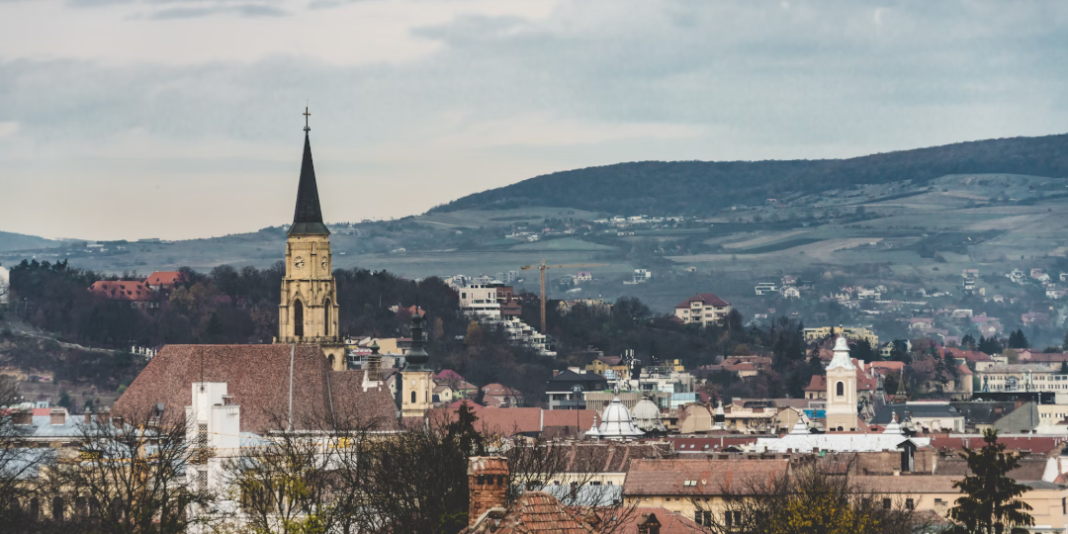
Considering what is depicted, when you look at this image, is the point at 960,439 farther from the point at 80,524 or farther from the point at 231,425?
the point at 80,524

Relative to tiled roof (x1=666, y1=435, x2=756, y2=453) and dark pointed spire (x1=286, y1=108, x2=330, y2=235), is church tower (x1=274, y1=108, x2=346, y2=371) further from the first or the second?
tiled roof (x1=666, y1=435, x2=756, y2=453)

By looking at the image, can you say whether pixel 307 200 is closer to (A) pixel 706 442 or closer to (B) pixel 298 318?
(B) pixel 298 318

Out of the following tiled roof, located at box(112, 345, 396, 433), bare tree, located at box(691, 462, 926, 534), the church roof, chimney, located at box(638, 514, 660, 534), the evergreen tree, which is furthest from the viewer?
the church roof

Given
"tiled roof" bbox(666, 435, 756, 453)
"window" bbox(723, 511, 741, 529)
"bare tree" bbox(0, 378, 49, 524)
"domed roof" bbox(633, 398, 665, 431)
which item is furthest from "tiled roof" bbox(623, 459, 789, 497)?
"domed roof" bbox(633, 398, 665, 431)

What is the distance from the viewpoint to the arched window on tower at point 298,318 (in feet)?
425

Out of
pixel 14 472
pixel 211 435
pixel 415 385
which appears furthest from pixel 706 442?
pixel 14 472

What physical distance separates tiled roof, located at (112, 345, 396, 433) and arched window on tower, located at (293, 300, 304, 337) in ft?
51.9

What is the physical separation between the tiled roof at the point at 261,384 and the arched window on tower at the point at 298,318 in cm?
1583

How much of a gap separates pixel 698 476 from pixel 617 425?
58.9 metres

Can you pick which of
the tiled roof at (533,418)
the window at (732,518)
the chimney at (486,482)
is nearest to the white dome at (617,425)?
the tiled roof at (533,418)

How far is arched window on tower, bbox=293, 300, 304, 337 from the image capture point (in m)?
130

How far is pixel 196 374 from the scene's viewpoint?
110 m

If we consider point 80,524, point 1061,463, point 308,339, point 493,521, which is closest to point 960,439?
point 1061,463

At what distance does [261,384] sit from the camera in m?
109
